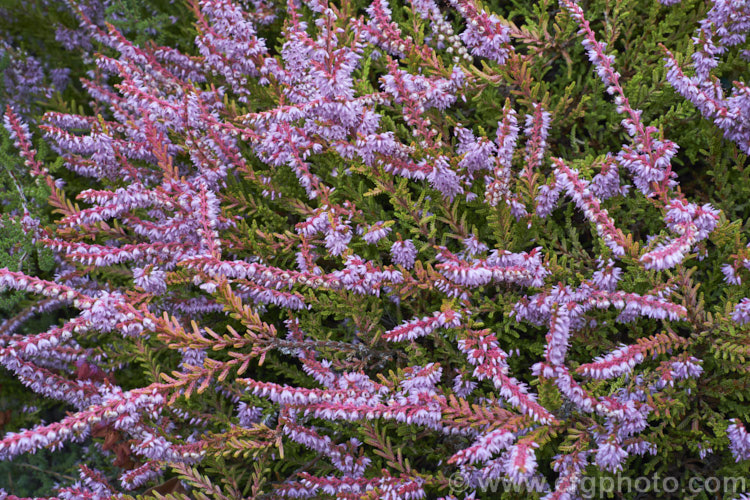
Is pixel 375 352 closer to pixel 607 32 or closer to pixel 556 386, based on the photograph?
pixel 556 386

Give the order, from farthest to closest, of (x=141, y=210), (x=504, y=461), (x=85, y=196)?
(x=141, y=210) < (x=85, y=196) < (x=504, y=461)

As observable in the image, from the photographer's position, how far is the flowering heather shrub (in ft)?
6.21

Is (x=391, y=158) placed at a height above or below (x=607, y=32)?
below

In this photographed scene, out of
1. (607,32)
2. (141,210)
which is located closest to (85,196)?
(141,210)

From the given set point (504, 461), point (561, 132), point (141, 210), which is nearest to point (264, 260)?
point (141, 210)

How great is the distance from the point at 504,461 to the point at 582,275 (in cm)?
77

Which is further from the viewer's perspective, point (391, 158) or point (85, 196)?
point (85, 196)

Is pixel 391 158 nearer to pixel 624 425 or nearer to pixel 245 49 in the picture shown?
pixel 245 49

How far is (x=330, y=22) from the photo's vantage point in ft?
6.74

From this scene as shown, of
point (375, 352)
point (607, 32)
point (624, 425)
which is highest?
point (607, 32)

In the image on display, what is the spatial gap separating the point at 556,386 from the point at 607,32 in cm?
150

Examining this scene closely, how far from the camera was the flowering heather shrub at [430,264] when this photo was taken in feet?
6.21

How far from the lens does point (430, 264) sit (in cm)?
240

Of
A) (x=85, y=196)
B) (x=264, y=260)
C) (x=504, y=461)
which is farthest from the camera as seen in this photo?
(x=264, y=260)
